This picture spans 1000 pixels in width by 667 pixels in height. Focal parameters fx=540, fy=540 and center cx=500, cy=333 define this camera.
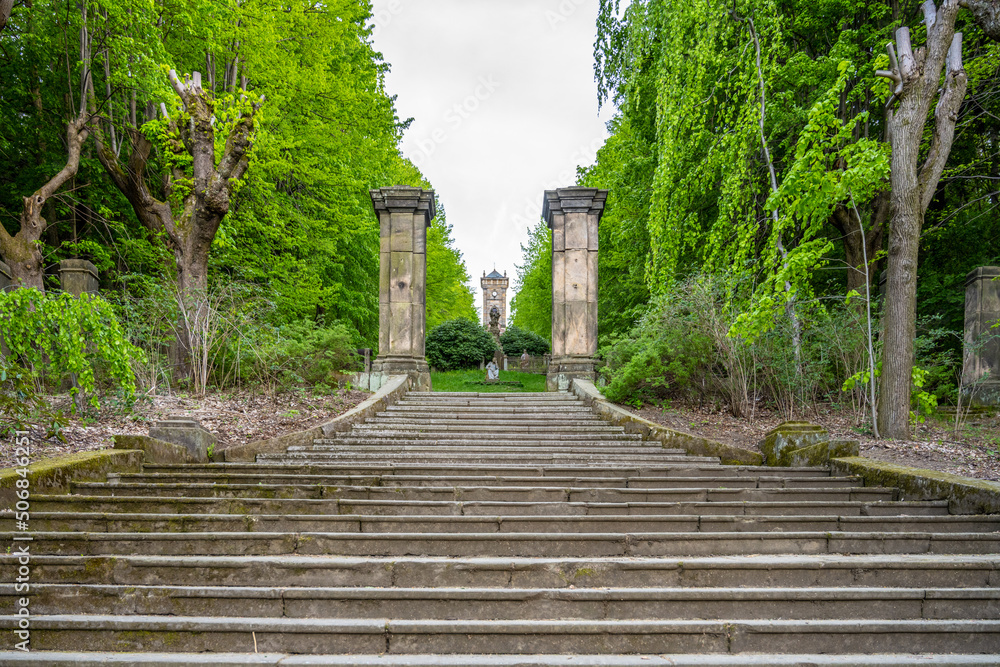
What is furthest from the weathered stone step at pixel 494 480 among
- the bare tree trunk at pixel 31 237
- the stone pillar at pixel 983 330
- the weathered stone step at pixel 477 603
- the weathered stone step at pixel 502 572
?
the bare tree trunk at pixel 31 237

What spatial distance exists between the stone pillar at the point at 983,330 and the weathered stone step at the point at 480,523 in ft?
20.0

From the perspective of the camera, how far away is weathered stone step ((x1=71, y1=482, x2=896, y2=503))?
4.96 m

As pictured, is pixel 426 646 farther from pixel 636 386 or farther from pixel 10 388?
Answer: pixel 636 386

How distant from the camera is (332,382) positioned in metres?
10.4

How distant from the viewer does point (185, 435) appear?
6297mm

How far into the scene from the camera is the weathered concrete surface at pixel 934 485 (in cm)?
452

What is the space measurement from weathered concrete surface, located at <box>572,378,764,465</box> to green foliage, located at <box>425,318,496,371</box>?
10312 millimetres

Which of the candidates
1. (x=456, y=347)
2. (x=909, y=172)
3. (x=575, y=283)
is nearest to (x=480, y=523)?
(x=909, y=172)

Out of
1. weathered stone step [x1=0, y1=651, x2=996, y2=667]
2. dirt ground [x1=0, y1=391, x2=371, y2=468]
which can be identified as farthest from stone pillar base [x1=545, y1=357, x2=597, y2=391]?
weathered stone step [x1=0, y1=651, x2=996, y2=667]

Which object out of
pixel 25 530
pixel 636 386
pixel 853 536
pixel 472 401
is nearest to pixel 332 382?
pixel 472 401

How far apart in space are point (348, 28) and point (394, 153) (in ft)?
16.4

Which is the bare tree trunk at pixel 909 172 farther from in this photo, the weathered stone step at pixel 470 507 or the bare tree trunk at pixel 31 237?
the bare tree trunk at pixel 31 237

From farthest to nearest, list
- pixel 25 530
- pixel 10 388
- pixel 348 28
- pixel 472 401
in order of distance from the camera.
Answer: pixel 348 28
pixel 472 401
pixel 10 388
pixel 25 530

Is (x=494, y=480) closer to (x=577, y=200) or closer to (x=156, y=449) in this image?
(x=156, y=449)
